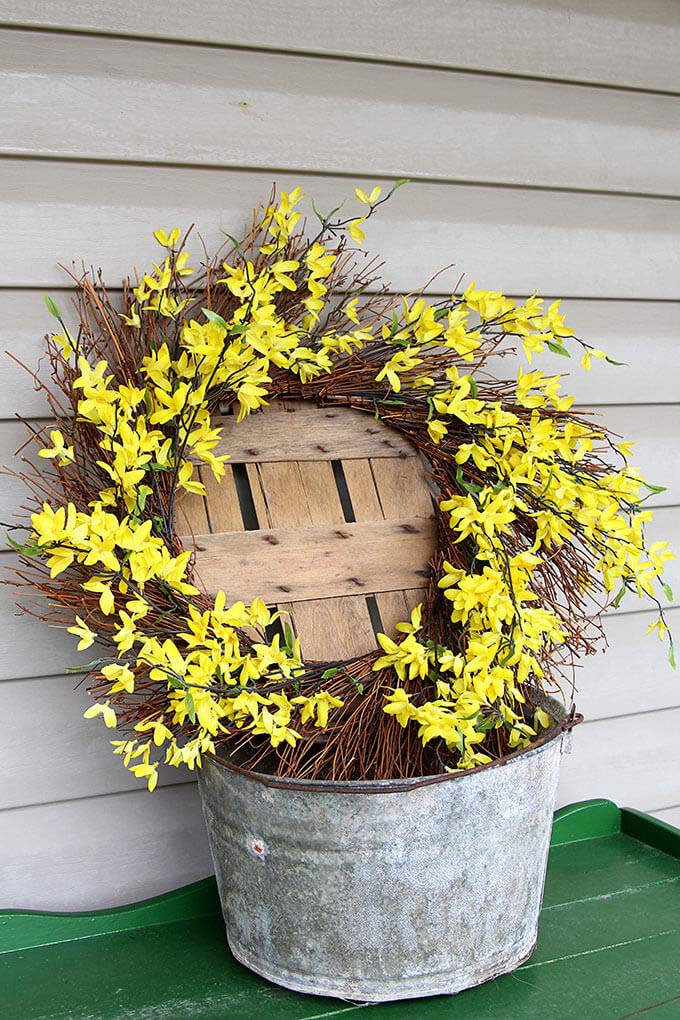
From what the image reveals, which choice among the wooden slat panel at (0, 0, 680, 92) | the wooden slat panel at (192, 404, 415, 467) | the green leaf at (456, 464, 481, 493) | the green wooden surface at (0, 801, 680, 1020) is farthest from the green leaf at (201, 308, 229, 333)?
the green wooden surface at (0, 801, 680, 1020)

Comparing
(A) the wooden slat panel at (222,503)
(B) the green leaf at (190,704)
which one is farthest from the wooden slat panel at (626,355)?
(B) the green leaf at (190,704)

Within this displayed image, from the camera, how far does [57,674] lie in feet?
4.77

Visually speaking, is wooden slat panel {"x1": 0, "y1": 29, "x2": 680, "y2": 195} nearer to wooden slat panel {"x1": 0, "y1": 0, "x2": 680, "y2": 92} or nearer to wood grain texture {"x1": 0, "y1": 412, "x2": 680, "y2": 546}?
wooden slat panel {"x1": 0, "y1": 0, "x2": 680, "y2": 92}

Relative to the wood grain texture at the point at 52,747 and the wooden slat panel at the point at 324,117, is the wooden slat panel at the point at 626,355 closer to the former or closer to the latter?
the wooden slat panel at the point at 324,117

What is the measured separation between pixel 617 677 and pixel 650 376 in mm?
563

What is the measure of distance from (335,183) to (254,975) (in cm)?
119

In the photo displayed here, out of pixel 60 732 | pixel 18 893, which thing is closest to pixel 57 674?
pixel 60 732

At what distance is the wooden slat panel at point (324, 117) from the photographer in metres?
1.39

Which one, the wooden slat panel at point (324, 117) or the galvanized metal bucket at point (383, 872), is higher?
the wooden slat panel at point (324, 117)

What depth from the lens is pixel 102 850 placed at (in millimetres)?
1499

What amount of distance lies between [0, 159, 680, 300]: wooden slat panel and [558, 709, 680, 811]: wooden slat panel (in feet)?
2.63

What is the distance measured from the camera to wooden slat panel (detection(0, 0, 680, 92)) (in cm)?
142

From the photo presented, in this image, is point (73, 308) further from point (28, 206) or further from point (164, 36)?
point (164, 36)

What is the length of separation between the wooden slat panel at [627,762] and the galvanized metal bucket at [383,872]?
1.77 ft
